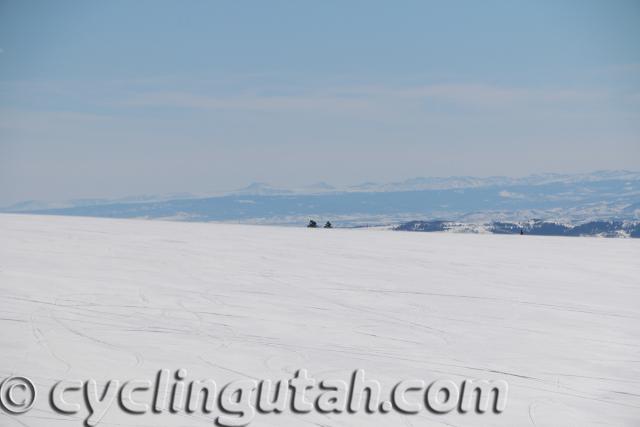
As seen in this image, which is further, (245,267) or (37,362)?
(245,267)

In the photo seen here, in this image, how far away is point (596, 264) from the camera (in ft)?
31.6

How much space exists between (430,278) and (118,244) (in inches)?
180

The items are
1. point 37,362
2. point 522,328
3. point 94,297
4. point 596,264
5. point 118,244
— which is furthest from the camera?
point 118,244

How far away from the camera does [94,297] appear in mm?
6535

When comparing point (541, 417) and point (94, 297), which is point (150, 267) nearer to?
point (94, 297)

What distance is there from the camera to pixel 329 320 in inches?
234

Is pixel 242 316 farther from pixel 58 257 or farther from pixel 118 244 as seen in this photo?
pixel 118 244

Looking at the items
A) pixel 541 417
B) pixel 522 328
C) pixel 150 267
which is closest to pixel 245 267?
pixel 150 267

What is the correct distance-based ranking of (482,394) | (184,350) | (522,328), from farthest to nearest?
(522,328) < (184,350) < (482,394)

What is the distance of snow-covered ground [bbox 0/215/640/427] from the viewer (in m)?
4.36

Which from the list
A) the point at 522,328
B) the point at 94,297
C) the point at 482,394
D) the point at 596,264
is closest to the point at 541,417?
the point at 482,394

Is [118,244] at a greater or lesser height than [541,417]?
greater

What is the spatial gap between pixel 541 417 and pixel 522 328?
2038 millimetres

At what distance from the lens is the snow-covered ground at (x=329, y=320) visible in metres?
4.36
